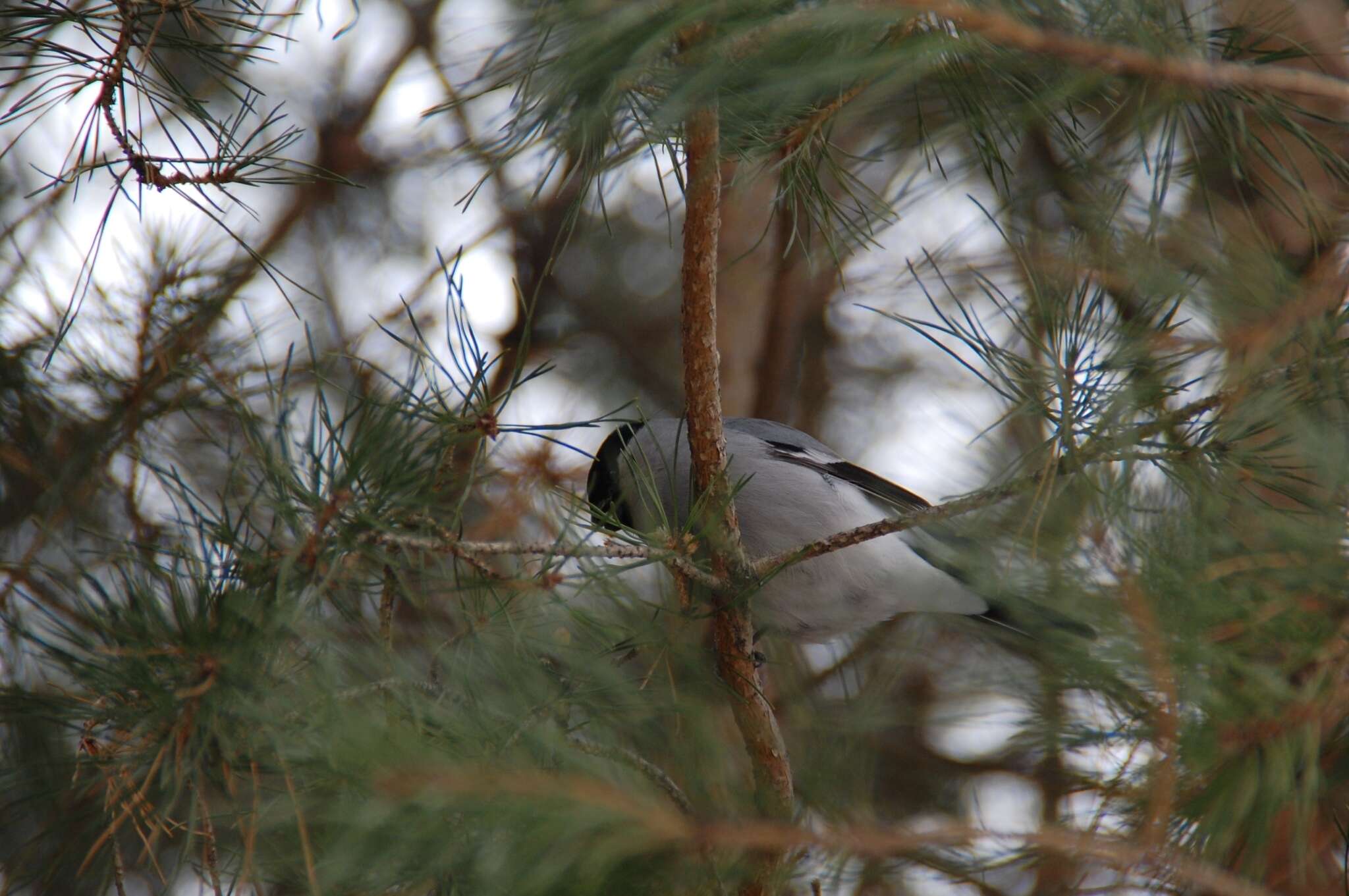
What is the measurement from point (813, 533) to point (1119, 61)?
147 cm

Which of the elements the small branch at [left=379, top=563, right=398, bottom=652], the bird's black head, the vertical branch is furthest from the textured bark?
the bird's black head

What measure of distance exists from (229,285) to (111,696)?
154 centimetres

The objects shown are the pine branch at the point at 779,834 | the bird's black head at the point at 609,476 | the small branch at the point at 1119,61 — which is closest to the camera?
the small branch at the point at 1119,61

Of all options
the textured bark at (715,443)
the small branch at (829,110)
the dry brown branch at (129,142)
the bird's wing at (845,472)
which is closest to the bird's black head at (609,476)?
the bird's wing at (845,472)

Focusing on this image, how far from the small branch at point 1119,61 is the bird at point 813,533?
1313 mm

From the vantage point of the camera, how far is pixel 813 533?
2.26 m

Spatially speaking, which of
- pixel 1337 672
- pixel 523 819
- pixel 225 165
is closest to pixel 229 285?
pixel 225 165

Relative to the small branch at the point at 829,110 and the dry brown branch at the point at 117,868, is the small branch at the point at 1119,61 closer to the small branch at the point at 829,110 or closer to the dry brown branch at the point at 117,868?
the small branch at the point at 829,110

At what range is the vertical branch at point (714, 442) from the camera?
141 centimetres

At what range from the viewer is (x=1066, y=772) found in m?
1.74

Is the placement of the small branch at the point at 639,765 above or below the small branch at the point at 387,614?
below

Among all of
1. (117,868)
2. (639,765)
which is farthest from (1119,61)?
(117,868)

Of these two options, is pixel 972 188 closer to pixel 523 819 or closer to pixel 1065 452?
pixel 1065 452

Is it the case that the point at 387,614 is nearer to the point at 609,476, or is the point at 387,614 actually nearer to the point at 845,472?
the point at 609,476
